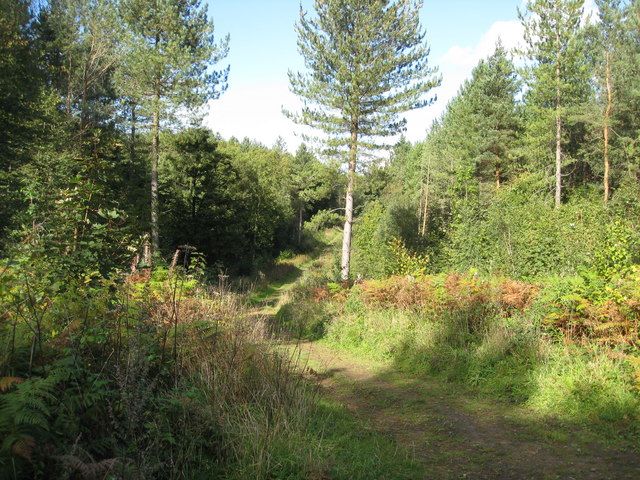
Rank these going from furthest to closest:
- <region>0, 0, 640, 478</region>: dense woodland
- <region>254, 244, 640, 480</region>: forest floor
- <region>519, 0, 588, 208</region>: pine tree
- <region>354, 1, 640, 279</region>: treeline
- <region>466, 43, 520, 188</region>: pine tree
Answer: <region>466, 43, 520, 188</region>: pine tree → <region>519, 0, 588, 208</region>: pine tree → <region>354, 1, 640, 279</region>: treeline → <region>254, 244, 640, 480</region>: forest floor → <region>0, 0, 640, 478</region>: dense woodland

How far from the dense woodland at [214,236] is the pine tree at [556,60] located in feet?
0.32

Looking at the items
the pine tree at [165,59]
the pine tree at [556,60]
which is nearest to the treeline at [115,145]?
the pine tree at [165,59]

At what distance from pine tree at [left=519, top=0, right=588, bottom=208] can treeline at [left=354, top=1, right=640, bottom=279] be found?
0.05 meters

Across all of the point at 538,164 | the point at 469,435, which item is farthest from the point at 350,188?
the point at 538,164

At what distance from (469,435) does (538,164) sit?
24754 mm

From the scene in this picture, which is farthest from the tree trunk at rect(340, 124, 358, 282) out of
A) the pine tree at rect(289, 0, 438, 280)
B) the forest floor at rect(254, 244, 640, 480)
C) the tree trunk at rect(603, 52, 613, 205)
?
the tree trunk at rect(603, 52, 613, 205)

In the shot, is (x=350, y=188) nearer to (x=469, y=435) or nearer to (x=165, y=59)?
(x=165, y=59)

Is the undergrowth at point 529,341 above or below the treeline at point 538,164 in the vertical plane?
below

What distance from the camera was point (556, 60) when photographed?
21.3 metres

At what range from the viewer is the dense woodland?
116 inches

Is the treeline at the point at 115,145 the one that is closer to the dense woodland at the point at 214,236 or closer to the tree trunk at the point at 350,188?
the dense woodland at the point at 214,236

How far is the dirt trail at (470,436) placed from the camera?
3.83m

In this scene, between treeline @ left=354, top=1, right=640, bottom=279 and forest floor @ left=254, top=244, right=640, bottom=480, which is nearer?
forest floor @ left=254, top=244, right=640, bottom=480

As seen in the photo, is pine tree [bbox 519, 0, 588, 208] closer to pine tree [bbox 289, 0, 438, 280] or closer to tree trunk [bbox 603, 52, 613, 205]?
tree trunk [bbox 603, 52, 613, 205]
